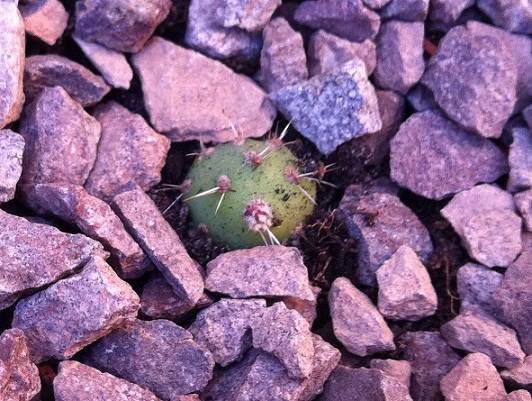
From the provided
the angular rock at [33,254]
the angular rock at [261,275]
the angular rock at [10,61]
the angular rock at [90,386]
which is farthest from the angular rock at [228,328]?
the angular rock at [10,61]

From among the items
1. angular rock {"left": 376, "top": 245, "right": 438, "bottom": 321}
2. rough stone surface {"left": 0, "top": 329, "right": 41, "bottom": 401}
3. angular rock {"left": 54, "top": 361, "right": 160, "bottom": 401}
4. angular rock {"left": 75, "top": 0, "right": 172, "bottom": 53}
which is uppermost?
angular rock {"left": 75, "top": 0, "right": 172, "bottom": 53}

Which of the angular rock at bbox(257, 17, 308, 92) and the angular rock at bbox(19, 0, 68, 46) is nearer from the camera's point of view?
the angular rock at bbox(19, 0, 68, 46)

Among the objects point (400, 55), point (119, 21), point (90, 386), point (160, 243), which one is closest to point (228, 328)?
point (160, 243)

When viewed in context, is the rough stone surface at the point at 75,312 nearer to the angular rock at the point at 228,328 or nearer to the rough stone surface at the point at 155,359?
the rough stone surface at the point at 155,359

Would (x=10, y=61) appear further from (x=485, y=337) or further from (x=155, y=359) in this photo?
(x=485, y=337)

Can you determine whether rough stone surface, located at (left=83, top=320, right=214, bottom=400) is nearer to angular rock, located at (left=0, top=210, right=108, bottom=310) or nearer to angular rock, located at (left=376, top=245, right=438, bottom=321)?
angular rock, located at (left=0, top=210, right=108, bottom=310)

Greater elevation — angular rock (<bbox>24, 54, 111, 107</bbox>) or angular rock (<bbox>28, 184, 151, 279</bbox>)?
angular rock (<bbox>24, 54, 111, 107</bbox>)

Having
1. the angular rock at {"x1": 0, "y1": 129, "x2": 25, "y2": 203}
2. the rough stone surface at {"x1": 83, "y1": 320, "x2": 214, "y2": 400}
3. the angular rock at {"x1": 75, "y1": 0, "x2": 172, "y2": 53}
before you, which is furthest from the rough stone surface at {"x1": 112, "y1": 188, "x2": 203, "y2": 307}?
the angular rock at {"x1": 75, "y1": 0, "x2": 172, "y2": 53}
